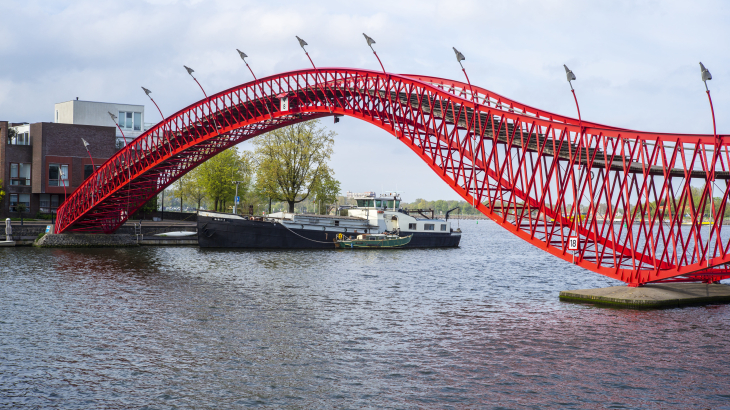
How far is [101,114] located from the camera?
3595 inches

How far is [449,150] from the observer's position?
3403 centimetres

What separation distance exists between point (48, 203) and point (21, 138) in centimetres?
1126

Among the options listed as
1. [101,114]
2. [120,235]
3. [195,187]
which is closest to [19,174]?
[120,235]

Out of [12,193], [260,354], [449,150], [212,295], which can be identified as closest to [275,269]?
[212,295]

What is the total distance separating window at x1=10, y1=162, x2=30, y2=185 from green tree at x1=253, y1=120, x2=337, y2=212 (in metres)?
26.2

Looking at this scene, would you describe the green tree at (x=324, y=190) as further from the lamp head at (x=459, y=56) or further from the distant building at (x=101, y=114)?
the lamp head at (x=459, y=56)

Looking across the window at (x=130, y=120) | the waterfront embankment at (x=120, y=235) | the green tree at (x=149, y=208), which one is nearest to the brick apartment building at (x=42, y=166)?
the waterfront embankment at (x=120, y=235)

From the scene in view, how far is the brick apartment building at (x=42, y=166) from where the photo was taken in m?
69.9

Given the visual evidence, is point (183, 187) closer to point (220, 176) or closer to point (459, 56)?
point (220, 176)

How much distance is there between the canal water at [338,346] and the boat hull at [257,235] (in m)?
21.2

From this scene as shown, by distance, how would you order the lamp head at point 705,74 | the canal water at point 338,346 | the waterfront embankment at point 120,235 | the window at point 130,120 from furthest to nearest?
the window at point 130,120 → the waterfront embankment at point 120,235 → the lamp head at point 705,74 → the canal water at point 338,346

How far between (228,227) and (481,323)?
3813 centimetres

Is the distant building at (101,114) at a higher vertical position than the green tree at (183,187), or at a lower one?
higher

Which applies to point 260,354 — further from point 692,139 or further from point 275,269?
point 275,269
